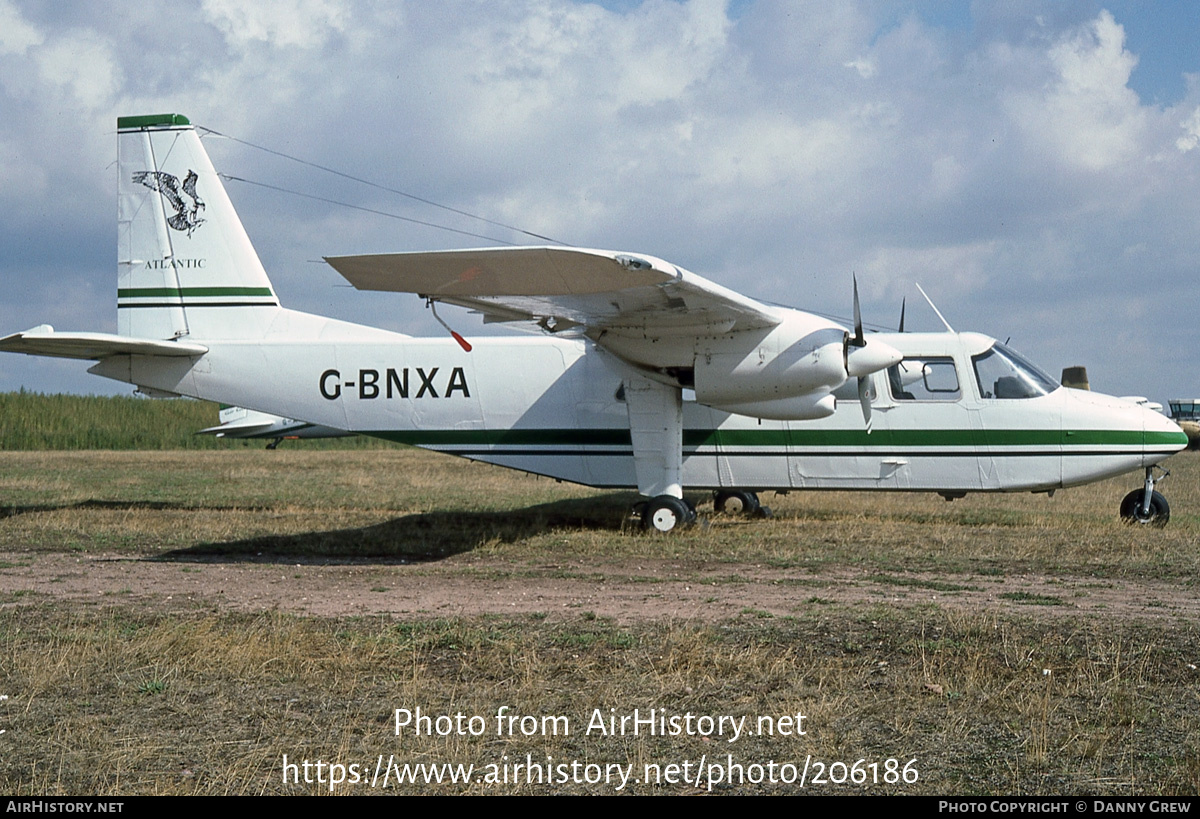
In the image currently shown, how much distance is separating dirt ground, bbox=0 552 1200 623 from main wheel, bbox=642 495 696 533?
6.88 feet

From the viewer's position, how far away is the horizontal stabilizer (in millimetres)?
12703

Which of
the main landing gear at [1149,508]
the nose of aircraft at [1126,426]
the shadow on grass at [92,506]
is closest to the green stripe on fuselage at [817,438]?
the nose of aircraft at [1126,426]

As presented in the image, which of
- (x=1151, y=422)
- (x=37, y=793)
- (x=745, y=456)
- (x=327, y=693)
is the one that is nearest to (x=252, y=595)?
(x=327, y=693)

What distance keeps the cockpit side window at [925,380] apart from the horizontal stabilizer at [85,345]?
9690 mm

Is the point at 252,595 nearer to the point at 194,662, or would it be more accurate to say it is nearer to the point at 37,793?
the point at 194,662

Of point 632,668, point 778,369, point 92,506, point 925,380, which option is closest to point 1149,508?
point 925,380

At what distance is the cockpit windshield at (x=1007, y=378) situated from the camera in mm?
13219

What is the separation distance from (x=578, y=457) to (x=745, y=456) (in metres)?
2.35

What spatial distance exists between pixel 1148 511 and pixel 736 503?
19.1 feet

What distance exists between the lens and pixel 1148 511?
13.2 meters

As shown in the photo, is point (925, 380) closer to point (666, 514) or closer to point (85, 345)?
point (666, 514)

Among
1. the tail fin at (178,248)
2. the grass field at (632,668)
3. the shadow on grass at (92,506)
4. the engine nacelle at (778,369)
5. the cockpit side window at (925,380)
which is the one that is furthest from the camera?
the shadow on grass at (92,506)

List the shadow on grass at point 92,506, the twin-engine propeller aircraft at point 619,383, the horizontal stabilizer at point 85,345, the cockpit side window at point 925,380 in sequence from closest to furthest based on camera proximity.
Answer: the twin-engine propeller aircraft at point 619,383 → the horizontal stabilizer at point 85,345 → the cockpit side window at point 925,380 → the shadow on grass at point 92,506

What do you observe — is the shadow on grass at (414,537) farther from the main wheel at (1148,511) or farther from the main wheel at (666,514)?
the main wheel at (1148,511)
